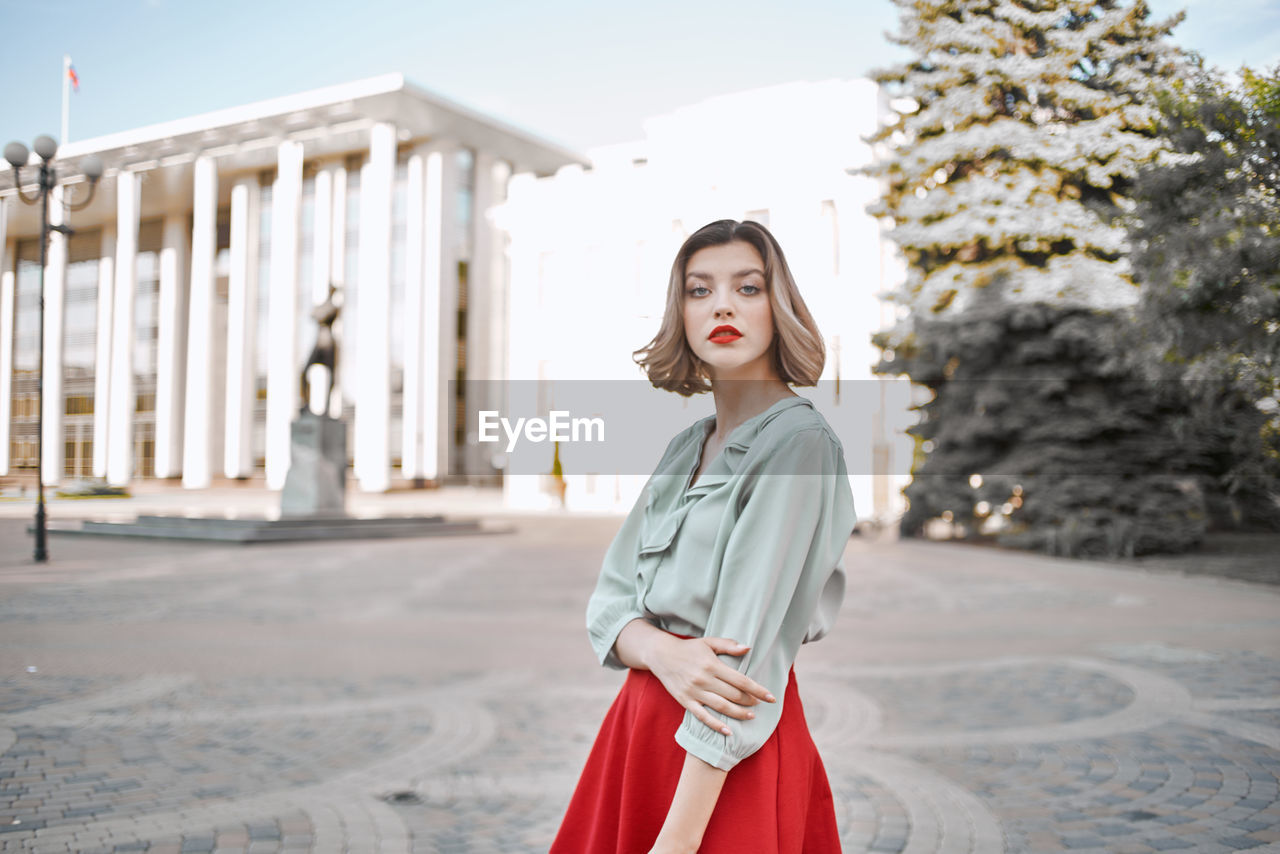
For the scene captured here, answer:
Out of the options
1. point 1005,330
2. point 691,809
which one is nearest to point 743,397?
point 691,809

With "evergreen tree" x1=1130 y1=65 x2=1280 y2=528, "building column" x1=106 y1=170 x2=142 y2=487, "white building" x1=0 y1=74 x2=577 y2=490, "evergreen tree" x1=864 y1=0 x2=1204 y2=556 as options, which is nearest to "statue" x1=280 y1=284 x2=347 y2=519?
"white building" x1=0 y1=74 x2=577 y2=490

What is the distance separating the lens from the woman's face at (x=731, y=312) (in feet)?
5.14

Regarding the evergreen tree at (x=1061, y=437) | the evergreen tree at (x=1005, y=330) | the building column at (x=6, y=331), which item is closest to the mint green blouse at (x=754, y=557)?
the building column at (x=6, y=331)

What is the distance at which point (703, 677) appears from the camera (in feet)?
4.66

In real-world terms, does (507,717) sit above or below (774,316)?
below

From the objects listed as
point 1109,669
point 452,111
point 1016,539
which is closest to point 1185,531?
point 1016,539

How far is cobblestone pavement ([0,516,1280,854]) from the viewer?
375 cm

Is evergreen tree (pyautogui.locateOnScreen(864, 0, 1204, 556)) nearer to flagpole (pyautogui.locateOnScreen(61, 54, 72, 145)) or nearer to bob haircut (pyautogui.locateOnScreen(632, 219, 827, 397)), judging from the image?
flagpole (pyautogui.locateOnScreen(61, 54, 72, 145))

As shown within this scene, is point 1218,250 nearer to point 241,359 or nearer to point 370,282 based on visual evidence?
point 370,282

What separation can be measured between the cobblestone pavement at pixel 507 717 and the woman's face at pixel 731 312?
2.72 meters

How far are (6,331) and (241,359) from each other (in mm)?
36557

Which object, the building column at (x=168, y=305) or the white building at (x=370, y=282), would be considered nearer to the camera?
the building column at (x=168, y=305)

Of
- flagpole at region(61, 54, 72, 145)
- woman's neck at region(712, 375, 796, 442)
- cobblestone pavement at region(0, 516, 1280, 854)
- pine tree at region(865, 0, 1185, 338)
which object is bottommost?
cobblestone pavement at region(0, 516, 1280, 854)

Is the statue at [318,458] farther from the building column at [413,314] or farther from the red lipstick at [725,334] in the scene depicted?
the red lipstick at [725,334]
